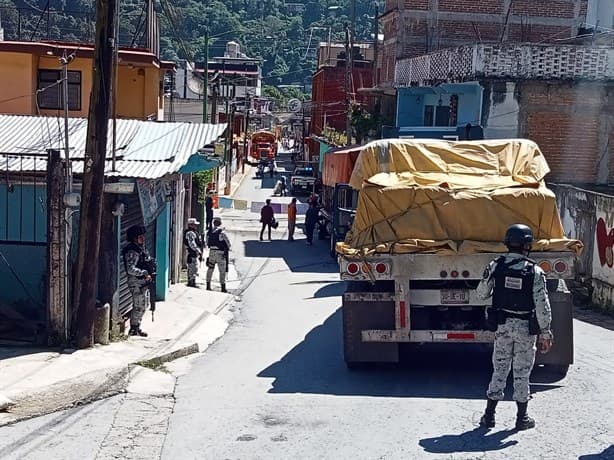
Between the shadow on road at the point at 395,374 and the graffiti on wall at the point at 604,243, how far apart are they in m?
5.92

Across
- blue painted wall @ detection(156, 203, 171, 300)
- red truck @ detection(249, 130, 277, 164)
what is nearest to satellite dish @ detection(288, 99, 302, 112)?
red truck @ detection(249, 130, 277, 164)

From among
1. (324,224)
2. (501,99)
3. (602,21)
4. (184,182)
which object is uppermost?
(602,21)

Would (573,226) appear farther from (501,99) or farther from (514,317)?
(514,317)

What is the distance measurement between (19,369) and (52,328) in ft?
5.20

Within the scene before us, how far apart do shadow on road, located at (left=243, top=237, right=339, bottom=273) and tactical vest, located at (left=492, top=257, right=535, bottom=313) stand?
18542 millimetres

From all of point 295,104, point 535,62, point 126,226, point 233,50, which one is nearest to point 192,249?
point 126,226

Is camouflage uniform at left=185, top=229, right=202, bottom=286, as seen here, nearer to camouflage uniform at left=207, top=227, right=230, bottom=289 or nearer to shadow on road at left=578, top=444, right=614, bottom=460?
camouflage uniform at left=207, top=227, right=230, bottom=289

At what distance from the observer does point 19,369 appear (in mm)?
10742

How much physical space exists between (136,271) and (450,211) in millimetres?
4900

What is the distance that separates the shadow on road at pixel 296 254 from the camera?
28.2 metres

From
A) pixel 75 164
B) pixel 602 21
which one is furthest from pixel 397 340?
pixel 602 21

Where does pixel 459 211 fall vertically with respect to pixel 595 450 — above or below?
above

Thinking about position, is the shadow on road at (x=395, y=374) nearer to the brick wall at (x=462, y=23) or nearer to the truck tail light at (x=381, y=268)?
the truck tail light at (x=381, y=268)

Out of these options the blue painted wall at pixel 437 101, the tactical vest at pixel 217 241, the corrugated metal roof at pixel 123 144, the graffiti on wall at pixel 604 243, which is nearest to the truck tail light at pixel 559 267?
the corrugated metal roof at pixel 123 144
